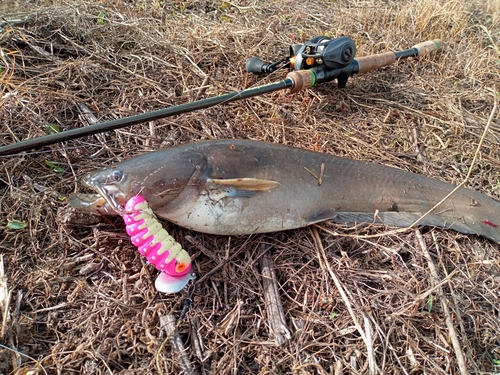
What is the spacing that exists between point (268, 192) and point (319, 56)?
5.08 feet

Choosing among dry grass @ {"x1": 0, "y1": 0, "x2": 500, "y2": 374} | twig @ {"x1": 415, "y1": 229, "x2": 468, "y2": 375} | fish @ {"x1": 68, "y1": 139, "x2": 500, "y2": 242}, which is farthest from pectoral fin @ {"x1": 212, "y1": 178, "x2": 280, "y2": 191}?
twig @ {"x1": 415, "y1": 229, "x2": 468, "y2": 375}

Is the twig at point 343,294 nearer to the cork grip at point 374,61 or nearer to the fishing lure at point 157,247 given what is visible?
the fishing lure at point 157,247

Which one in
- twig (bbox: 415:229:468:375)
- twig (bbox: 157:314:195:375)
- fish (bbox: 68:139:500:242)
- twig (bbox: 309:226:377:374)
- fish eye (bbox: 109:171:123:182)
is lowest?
twig (bbox: 415:229:468:375)

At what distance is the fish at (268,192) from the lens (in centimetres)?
224

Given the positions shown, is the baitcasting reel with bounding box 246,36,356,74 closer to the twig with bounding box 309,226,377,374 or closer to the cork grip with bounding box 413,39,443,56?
the cork grip with bounding box 413,39,443,56

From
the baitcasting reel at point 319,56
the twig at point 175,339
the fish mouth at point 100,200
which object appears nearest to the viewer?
the twig at point 175,339

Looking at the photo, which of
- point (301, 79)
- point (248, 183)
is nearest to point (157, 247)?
point (248, 183)

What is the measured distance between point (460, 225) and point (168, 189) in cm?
213

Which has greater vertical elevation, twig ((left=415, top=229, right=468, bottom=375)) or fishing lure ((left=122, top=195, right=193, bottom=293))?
fishing lure ((left=122, top=195, right=193, bottom=293))

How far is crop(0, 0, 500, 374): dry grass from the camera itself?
1.99 meters

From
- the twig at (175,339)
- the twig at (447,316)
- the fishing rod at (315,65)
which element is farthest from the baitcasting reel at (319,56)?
the twig at (175,339)

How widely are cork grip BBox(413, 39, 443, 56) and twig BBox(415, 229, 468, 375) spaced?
247cm

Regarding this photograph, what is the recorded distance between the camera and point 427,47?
13.7 ft

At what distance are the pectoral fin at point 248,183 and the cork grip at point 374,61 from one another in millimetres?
1919
